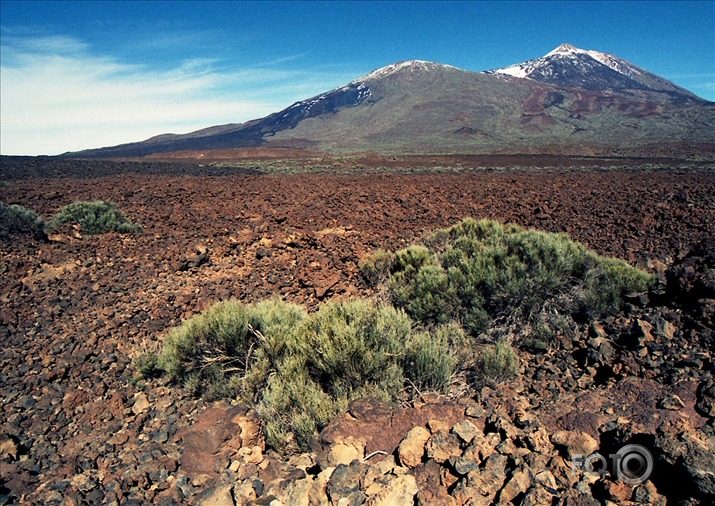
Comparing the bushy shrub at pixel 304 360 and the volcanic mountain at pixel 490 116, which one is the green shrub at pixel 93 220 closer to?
the bushy shrub at pixel 304 360

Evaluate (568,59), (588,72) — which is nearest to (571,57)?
(568,59)

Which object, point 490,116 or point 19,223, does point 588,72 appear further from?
point 19,223

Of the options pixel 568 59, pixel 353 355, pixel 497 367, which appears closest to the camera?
pixel 353 355

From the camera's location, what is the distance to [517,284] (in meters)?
4.40

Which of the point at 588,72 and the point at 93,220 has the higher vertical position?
the point at 588,72

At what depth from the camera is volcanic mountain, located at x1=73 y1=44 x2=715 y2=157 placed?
5250 cm

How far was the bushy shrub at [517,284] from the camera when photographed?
4.34 metres

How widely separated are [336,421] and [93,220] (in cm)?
790

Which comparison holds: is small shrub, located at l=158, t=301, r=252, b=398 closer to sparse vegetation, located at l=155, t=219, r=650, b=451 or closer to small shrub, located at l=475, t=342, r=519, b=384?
sparse vegetation, located at l=155, t=219, r=650, b=451

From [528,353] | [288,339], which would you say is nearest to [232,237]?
[288,339]

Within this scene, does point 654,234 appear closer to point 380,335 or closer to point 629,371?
point 629,371

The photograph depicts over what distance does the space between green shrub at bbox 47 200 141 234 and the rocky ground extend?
150cm

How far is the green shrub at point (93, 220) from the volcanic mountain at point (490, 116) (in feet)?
121

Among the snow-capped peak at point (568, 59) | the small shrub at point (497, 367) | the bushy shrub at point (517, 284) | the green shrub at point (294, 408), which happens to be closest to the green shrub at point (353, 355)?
the green shrub at point (294, 408)
